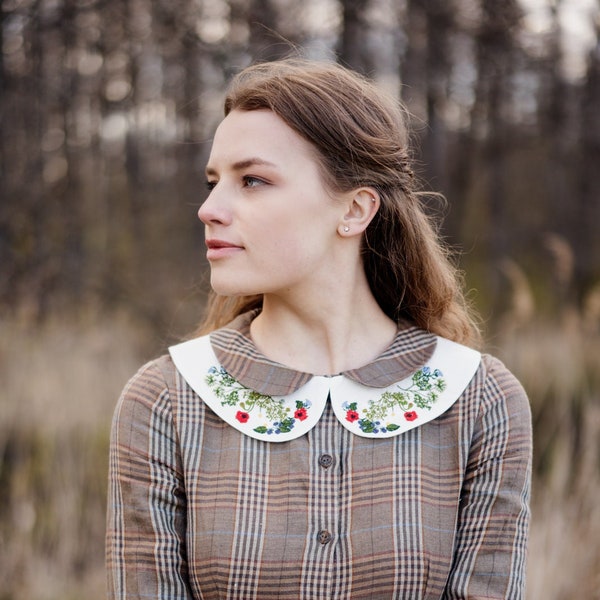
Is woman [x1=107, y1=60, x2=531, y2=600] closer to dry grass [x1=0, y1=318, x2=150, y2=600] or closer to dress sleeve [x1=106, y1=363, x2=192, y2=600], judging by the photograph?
dress sleeve [x1=106, y1=363, x2=192, y2=600]

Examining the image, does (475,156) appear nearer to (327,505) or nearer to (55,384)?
(55,384)

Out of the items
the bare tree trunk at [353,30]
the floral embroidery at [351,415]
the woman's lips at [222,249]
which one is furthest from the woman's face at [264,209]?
the bare tree trunk at [353,30]

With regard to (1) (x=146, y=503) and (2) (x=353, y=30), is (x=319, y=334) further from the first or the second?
(2) (x=353, y=30)

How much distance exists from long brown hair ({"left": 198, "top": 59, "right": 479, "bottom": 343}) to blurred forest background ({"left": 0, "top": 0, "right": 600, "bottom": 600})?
0.69 feet

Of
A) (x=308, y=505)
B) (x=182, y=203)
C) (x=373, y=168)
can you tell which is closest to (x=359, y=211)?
(x=373, y=168)

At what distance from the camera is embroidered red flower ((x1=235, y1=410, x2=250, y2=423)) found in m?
1.49

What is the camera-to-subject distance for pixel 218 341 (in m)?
1.63

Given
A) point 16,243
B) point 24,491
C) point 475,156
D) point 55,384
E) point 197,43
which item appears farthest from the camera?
point 475,156

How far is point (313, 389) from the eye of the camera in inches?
59.9

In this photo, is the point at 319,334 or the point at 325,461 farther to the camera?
the point at 319,334

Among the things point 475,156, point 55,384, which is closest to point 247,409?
point 55,384

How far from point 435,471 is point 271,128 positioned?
738 mm

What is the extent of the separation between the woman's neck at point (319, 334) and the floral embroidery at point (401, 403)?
96mm

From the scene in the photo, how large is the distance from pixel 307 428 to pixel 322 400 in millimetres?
67
